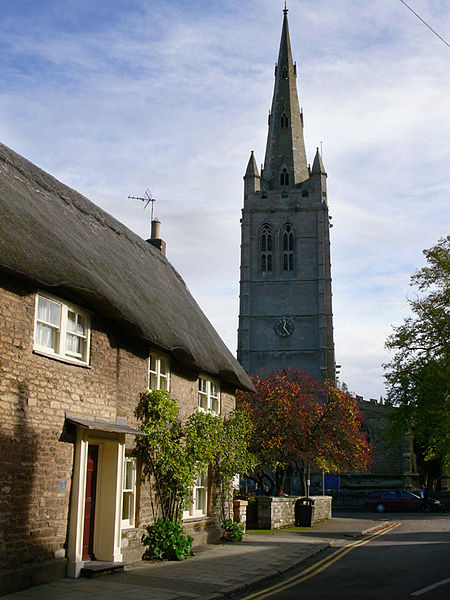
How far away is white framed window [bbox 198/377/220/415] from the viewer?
17.7 meters

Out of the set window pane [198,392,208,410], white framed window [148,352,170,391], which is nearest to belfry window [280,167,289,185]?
window pane [198,392,208,410]

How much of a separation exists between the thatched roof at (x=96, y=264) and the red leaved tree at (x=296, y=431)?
8.27 m

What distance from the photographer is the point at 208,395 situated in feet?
59.0

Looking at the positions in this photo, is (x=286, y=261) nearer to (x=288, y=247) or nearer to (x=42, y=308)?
(x=288, y=247)

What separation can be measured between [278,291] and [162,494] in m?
60.1

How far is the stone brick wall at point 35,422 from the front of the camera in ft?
33.1

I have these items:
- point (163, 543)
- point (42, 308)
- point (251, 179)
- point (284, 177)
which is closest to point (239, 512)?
point (163, 543)

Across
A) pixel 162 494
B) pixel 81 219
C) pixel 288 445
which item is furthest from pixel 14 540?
pixel 288 445

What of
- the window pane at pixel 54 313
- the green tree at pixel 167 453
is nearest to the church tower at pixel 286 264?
the green tree at pixel 167 453

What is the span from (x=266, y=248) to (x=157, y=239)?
55.2m

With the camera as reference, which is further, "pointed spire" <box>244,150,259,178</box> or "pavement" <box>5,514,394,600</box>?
"pointed spire" <box>244,150,259,178</box>

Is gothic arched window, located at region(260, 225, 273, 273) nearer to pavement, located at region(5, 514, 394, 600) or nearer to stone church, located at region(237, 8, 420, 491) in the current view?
stone church, located at region(237, 8, 420, 491)

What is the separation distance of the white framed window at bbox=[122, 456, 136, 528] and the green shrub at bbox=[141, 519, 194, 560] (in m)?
0.54

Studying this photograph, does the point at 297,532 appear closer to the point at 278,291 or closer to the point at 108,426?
the point at 108,426
